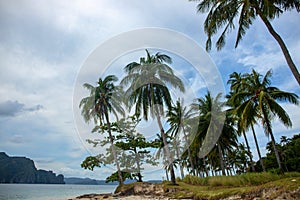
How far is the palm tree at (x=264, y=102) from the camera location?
1691 cm

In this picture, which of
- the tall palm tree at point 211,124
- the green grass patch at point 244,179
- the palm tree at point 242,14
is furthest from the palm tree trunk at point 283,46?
the tall palm tree at point 211,124

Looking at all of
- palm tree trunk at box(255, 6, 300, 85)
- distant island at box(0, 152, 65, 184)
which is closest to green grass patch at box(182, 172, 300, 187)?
palm tree trunk at box(255, 6, 300, 85)

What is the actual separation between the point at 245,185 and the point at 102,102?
19219mm

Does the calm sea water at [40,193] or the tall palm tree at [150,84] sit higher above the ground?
the tall palm tree at [150,84]

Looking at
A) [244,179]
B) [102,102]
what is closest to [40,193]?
[102,102]

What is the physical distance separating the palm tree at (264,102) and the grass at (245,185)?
2864mm

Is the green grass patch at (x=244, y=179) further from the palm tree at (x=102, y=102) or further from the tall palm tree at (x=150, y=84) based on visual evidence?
the palm tree at (x=102, y=102)

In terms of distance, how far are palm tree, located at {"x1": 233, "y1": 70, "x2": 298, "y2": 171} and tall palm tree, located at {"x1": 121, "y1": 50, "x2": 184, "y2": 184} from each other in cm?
718

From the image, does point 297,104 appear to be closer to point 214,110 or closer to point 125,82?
point 214,110

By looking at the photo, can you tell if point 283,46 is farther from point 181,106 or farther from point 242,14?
point 181,106

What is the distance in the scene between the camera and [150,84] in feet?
77.7

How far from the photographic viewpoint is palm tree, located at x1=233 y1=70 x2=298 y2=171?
55.5 feet

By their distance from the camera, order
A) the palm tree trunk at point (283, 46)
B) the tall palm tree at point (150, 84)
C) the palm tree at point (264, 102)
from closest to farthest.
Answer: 1. the palm tree trunk at point (283, 46)
2. the palm tree at point (264, 102)
3. the tall palm tree at point (150, 84)

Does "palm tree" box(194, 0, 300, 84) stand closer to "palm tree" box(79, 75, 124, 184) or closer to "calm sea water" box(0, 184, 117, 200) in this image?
"palm tree" box(79, 75, 124, 184)
